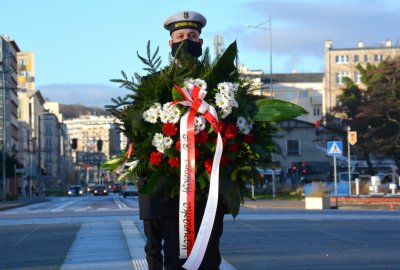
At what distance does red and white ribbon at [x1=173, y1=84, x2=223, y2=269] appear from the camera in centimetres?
552

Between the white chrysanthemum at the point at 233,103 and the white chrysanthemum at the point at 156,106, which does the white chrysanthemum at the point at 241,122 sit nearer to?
the white chrysanthemum at the point at 233,103

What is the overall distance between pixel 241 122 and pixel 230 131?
113mm

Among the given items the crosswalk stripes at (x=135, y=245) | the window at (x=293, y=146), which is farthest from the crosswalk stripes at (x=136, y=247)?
the window at (x=293, y=146)

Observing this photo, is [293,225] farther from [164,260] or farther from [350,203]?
[350,203]

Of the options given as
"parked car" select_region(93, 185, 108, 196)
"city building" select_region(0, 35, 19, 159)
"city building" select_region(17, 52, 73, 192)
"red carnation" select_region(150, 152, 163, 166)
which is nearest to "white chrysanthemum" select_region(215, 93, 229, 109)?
"red carnation" select_region(150, 152, 163, 166)

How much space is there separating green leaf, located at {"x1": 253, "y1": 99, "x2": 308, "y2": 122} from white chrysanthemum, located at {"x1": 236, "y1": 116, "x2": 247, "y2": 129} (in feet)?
0.31

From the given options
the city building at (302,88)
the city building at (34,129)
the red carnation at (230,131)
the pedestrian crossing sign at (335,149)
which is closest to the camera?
the red carnation at (230,131)

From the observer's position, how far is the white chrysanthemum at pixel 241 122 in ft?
18.7

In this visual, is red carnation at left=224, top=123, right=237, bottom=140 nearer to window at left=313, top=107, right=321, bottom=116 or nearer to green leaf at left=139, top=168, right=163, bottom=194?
green leaf at left=139, top=168, right=163, bottom=194

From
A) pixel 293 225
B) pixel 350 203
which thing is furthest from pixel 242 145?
pixel 350 203

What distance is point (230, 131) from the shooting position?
565 cm

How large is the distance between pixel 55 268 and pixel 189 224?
6054 mm

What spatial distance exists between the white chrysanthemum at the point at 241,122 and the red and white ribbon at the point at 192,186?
156mm

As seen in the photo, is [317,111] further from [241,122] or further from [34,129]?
[241,122]
